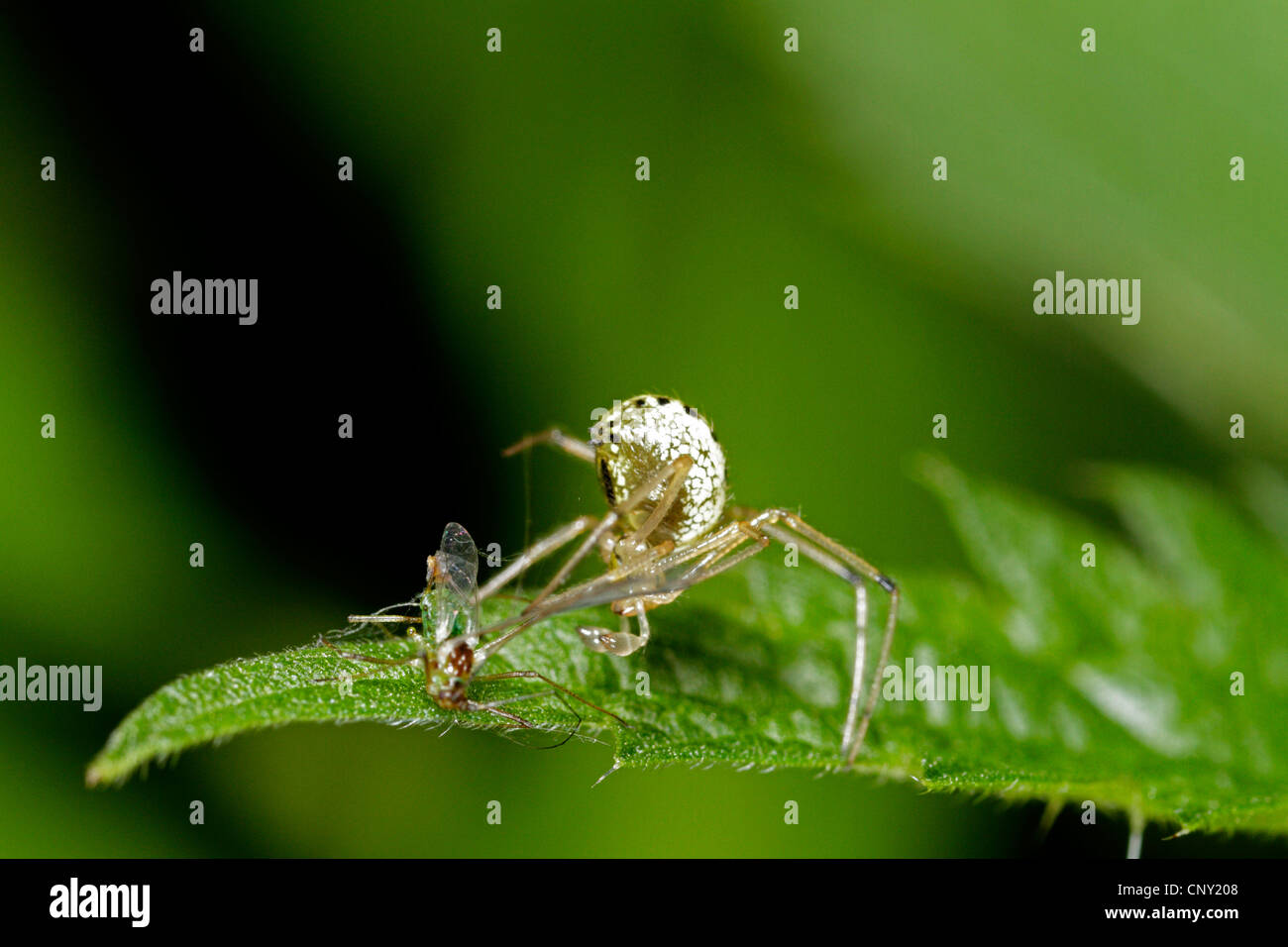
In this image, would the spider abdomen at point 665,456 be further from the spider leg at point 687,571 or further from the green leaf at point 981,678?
the green leaf at point 981,678

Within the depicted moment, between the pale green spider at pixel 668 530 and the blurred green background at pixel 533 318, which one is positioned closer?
the pale green spider at pixel 668 530

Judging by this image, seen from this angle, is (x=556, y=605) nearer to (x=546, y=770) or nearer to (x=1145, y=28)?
(x=546, y=770)

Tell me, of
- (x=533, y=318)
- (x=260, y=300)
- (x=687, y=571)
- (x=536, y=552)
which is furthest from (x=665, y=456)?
(x=260, y=300)

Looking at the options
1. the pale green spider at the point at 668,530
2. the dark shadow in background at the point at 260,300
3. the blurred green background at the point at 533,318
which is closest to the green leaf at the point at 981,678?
the pale green spider at the point at 668,530

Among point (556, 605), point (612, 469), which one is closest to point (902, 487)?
point (612, 469)

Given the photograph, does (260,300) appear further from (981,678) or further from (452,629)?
(981,678)

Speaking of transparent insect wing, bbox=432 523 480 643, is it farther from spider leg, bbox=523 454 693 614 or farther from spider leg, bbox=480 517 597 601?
spider leg, bbox=523 454 693 614

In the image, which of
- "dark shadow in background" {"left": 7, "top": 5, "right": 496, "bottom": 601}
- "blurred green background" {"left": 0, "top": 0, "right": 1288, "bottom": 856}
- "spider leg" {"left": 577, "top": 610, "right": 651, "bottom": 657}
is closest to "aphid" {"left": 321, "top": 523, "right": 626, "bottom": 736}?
"spider leg" {"left": 577, "top": 610, "right": 651, "bottom": 657}
